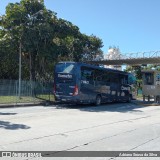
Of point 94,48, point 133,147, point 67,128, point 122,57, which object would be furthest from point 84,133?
point 94,48

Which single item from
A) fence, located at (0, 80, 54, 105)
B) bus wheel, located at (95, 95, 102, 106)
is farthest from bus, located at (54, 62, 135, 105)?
fence, located at (0, 80, 54, 105)

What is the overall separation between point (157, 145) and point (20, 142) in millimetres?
3976

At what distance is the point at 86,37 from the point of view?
161 feet

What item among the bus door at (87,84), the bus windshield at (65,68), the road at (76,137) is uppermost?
the bus windshield at (65,68)

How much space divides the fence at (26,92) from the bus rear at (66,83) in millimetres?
3626

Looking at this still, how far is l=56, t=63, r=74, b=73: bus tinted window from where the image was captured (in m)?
26.7

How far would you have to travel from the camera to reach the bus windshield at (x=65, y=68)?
87.5 ft

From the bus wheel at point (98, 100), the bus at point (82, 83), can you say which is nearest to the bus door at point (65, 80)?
the bus at point (82, 83)

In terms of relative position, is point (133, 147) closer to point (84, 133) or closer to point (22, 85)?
point (84, 133)

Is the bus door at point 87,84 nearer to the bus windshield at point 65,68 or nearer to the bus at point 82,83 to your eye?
the bus at point 82,83

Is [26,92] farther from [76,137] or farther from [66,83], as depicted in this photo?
[76,137]

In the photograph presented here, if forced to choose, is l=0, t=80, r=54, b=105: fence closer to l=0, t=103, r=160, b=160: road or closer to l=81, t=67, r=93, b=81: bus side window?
l=81, t=67, r=93, b=81: bus side window

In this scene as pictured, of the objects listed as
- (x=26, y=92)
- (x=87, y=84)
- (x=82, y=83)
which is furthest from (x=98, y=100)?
(x=26, y=92)

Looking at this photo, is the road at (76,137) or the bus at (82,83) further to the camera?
the bus at (82,83)
